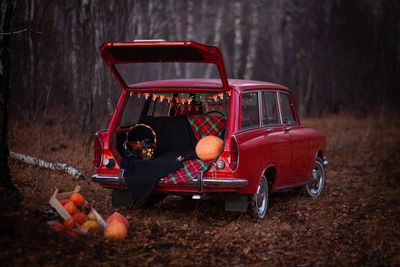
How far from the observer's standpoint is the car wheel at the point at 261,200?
678 centimetres

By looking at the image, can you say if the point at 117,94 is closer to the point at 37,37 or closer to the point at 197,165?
the point at 37,37

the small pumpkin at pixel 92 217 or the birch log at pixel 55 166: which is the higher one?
the small pumpkin at pixel 92 217

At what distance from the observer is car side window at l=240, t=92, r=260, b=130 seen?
22.2 feet

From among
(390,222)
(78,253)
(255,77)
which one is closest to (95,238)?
(78,253)

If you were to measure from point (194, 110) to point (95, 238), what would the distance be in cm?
307

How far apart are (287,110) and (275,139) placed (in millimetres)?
1178

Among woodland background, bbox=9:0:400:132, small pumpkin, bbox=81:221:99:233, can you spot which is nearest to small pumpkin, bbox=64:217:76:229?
small pumpkin, bbox=81:221:99:233

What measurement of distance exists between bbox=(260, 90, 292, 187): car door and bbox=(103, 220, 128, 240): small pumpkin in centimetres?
225

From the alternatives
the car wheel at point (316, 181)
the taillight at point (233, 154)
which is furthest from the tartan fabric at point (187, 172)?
the car wheel at point (316, 181)

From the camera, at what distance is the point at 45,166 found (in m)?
9.47

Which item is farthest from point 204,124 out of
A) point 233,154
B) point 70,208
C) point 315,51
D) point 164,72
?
point 164,72

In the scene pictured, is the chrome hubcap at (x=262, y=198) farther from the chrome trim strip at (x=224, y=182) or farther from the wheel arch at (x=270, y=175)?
the chrome trim strip at (x=224, y=182)

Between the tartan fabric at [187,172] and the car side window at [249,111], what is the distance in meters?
0.73

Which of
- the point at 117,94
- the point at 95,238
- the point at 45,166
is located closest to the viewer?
the point at 95,238
